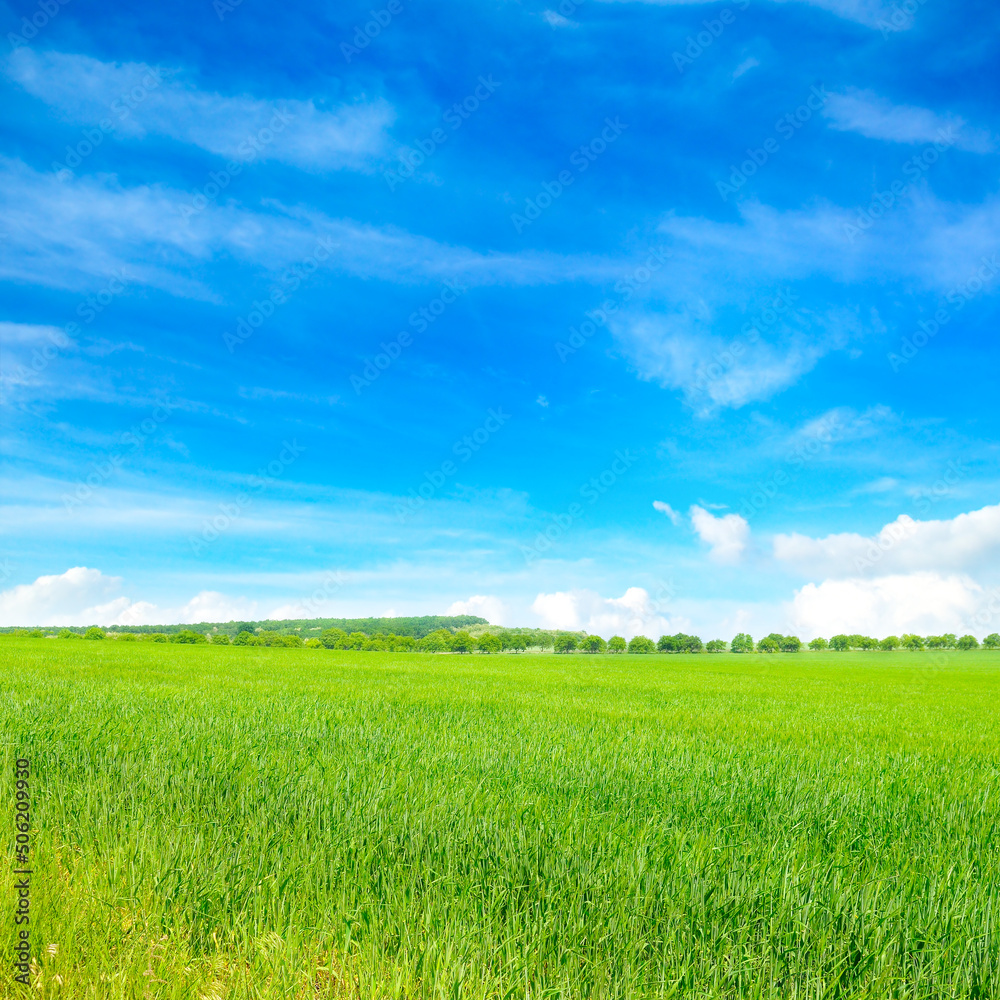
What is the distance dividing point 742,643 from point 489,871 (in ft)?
629

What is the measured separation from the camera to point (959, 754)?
32.0ft

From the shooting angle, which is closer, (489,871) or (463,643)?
(489,871)

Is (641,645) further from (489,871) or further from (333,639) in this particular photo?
(489,871)

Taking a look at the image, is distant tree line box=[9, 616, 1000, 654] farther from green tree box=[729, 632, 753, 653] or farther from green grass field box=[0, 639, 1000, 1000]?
green grass field box=[0, 639, 1000, 1000]

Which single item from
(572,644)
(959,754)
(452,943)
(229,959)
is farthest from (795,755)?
(572,644)

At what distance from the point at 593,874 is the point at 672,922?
0.62 metres

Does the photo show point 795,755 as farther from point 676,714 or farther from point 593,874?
point 593,874

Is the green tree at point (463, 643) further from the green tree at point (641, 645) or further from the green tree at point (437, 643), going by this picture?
the green tree at point (641, 645)

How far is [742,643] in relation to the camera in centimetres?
17512

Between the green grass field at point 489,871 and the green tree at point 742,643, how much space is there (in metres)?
183

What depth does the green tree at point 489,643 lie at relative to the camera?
521 ft

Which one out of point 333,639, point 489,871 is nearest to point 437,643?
point 333,639

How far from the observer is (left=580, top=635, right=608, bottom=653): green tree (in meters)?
165

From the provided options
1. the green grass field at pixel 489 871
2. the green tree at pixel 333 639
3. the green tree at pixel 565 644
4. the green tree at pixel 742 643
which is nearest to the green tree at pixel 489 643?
the green tree at pixel 565 644
